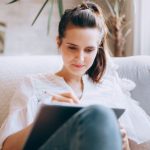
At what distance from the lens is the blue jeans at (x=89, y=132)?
0.70 metres

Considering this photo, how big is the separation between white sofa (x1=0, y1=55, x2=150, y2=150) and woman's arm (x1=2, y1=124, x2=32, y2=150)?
0.23 metres

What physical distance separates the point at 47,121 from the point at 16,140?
0.89 feet

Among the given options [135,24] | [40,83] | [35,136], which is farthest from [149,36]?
[35,136]

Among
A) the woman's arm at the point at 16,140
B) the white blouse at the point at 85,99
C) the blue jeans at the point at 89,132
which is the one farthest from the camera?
the white blouse at the point at 85,99

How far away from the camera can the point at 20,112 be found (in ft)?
3.68

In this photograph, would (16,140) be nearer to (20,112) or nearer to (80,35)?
(20,112)

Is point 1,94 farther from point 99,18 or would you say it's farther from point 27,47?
point 27,47

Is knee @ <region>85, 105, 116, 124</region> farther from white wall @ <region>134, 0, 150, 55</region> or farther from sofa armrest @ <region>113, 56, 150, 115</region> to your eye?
white wall @ <region>134, 0, 150, 55</region>

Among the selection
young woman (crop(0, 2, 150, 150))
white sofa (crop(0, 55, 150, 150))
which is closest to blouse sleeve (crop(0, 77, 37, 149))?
young woman (crop(0, 2, 150, 150))

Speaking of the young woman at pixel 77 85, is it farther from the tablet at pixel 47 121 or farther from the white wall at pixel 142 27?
the white wall at pixel 142 27

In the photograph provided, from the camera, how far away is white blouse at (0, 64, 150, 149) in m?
1.11

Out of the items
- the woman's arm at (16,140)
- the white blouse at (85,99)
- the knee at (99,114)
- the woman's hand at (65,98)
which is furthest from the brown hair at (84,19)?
the knee at (99,114)

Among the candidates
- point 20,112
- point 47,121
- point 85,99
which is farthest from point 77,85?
point 47,121

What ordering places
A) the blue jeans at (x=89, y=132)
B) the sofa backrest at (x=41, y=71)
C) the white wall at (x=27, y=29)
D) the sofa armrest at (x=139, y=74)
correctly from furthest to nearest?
the white wall at (x=27, y=29), the sofa armrest at (x=139, y=74), the sofa backrest at (x=41, y=71), the blue jeans at (x=89, y=132)
